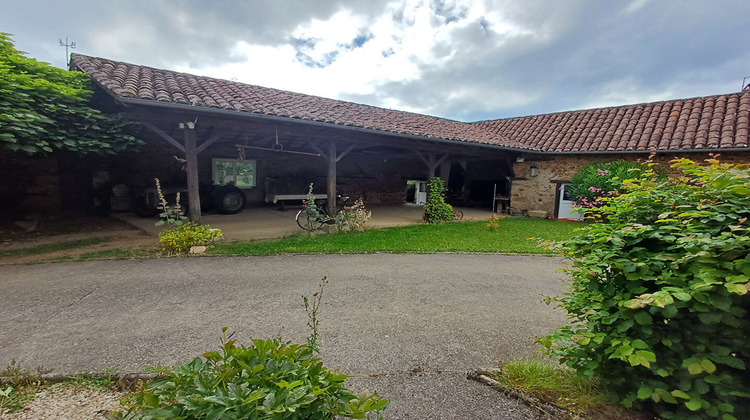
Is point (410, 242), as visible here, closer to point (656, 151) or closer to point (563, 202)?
point (563, 202)

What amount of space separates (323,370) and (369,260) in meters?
4.11

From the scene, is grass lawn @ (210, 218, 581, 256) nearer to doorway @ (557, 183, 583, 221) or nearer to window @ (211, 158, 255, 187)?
doorway @ (557, 183, 583, 221)

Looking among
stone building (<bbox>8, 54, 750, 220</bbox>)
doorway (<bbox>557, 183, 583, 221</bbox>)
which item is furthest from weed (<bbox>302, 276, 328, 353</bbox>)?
doorway (<bbox>557, 183, 583, 221</bbox>)

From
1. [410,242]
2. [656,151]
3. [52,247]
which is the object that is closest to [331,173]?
[410,242]

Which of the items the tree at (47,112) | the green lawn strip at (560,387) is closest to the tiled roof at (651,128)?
the green lawn strip at (560,387)

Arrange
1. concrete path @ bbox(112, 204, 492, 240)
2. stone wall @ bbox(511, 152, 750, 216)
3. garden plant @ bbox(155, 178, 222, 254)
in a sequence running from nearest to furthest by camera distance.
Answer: garden plant @ bbox(155, 178, 222, 254)
concrete path @ bbox(112, 204, 492, 240)
stone wall @ bbox(511, 152, 750, 216)

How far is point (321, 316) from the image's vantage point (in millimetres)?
3168

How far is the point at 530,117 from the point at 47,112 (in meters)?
16.5

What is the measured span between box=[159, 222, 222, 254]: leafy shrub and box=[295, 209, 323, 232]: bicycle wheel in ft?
7.17

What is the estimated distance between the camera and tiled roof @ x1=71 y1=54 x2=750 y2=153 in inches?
248

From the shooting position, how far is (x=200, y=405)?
1009 mm

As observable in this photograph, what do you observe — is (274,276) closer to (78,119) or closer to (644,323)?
(644,323)

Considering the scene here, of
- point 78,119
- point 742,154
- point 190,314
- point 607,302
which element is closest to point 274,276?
point 190,314

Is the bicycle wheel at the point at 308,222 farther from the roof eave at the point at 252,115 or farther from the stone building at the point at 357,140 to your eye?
the roof eave at the point at 252,115
